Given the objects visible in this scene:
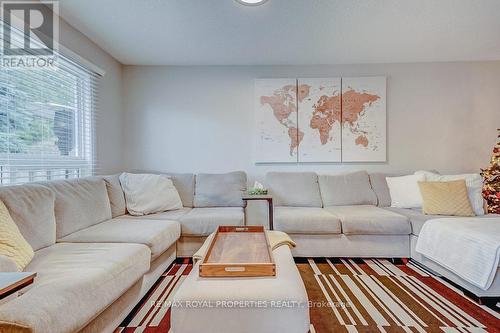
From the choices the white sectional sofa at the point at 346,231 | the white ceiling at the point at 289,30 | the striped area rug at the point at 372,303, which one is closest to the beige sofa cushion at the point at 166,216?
the striped area rug at the point at 372,303

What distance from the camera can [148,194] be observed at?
3.03m

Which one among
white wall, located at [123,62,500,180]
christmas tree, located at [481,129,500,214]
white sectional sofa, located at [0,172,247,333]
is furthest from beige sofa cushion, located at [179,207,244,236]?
christmas tree, located at [481,129,500,214]

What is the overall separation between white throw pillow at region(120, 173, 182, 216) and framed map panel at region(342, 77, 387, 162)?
235 centimetres

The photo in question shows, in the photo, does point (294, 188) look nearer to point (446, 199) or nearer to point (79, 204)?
point (446, 199)

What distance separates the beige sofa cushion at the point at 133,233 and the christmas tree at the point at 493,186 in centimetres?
348

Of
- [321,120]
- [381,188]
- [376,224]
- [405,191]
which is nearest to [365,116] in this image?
[321,120]

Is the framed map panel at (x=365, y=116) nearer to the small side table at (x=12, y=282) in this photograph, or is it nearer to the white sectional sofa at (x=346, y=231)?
the white sectional sofa at (x=346, y=231)

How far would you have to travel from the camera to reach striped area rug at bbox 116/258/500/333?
176 cm

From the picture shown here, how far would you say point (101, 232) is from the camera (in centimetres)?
215

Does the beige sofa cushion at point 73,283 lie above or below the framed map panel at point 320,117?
below

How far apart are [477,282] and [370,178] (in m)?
1.71

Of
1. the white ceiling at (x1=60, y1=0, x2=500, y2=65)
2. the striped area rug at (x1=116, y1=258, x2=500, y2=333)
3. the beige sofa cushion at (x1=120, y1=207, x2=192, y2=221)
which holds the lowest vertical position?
the striped area rug at (x1=116, y1=258, x2=500, y2=333)

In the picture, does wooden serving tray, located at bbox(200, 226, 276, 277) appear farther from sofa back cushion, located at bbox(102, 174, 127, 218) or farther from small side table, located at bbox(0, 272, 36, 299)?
sofa back cushion, located at bbox(102, 174, 127, 218)

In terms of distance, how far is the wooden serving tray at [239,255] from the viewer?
1467 millimetres
